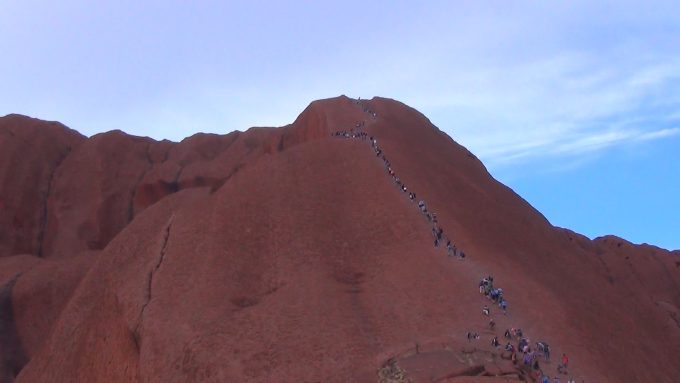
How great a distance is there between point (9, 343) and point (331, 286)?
22.9m

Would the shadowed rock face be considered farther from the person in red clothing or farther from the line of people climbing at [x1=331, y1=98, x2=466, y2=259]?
the line of people climbing at [x1=331, y1=98, x2=466, y2=259]

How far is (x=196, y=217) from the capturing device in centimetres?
3856

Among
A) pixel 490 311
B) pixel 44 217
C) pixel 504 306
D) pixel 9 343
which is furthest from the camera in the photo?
pixel 44 217

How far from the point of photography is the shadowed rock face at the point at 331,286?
97.5 ft

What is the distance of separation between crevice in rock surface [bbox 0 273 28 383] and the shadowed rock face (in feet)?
0.28

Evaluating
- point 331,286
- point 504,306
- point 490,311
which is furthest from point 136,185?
point 490,311

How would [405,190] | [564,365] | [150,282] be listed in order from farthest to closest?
[405,190]
[150,282]
[564,365]

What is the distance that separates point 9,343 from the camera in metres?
46.6

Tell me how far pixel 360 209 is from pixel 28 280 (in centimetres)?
2257

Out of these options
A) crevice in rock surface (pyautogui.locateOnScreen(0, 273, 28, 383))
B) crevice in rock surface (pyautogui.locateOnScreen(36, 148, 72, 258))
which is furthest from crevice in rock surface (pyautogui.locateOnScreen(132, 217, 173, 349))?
crevice in rock surface (pyautogui.locateOnScreen(36, 148, 72, 258))

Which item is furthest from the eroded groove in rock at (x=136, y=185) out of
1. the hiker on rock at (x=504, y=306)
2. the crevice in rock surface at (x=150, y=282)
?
the hiker on rock at (x=504, y=306)

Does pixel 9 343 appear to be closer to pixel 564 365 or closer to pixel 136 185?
pixel 136 185

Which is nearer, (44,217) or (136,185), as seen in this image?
(44,217)

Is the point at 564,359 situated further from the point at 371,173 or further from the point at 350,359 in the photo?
the point at 371,173
